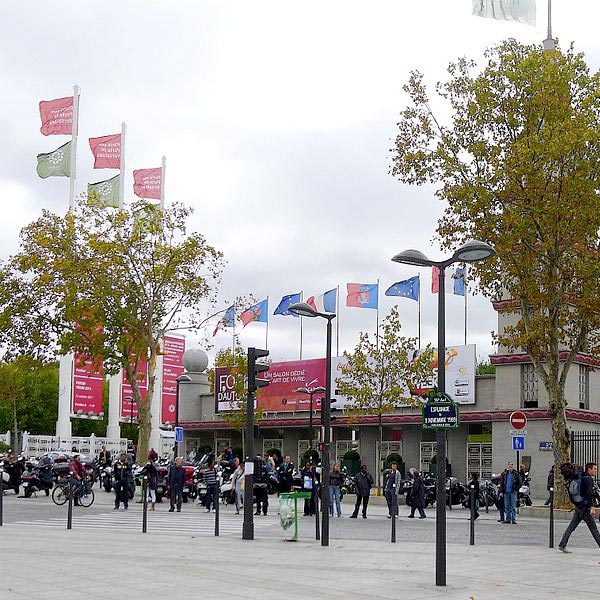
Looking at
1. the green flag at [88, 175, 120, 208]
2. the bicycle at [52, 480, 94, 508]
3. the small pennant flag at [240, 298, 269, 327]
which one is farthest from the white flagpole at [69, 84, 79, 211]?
the bicycle at [52, 480, 94, 508]

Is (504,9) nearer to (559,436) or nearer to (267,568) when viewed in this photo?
(559,436)

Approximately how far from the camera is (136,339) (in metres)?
41.2

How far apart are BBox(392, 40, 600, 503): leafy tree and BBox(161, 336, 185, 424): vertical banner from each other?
43.5 m

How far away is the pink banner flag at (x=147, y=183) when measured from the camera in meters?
53.1

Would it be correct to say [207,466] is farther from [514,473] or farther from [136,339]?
[514,473]

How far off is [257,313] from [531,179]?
26.1 meters

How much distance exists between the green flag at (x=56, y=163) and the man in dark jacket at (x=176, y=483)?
89.2ft

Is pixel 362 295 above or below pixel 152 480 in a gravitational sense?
above

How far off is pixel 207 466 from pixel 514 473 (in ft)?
41.1

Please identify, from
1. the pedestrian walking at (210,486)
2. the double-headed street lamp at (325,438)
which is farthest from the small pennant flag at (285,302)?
the double-headed street lamp at (325,438)

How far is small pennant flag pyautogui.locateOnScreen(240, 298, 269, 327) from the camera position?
53.4 m

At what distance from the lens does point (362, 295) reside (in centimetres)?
5391

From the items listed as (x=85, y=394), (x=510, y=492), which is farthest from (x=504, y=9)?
(x=85, y=394)

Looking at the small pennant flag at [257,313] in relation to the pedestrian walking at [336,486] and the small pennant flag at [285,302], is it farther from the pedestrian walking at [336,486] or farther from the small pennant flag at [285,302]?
the pedestrian walking at [336,486]
